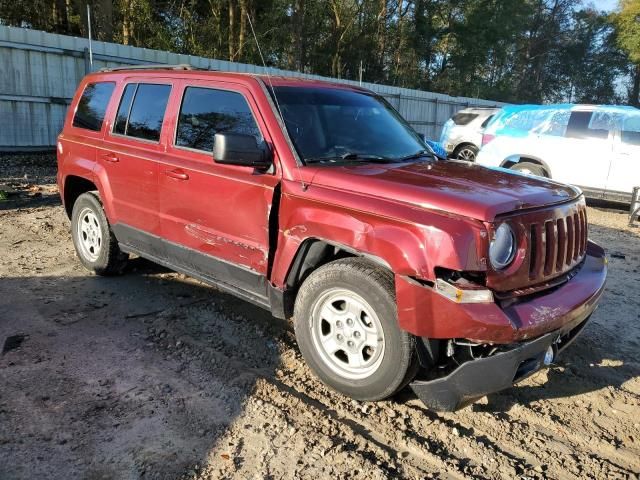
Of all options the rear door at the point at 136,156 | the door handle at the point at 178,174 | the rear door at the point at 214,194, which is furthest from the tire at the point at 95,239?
the door handle at the point at 178,174

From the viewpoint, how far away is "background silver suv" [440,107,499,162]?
44.7 ft

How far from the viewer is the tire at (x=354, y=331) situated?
293 cm

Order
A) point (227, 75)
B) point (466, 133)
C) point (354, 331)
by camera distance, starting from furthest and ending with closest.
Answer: point (466, 133) → point (227, 75) → point (354, 331)

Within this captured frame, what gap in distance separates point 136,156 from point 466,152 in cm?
1093

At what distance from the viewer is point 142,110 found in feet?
15.0

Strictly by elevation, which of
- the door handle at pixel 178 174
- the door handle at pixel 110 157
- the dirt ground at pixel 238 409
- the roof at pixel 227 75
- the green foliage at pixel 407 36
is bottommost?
the dirt ground at pixel 238 409

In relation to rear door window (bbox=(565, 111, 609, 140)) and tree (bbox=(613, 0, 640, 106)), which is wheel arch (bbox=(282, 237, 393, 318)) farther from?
tree (bbox=(613, 0, 640, 106))

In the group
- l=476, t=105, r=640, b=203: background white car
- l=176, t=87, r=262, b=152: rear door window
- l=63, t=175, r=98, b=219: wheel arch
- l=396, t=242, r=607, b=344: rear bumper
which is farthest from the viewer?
l=476, t=105, r=640, b=203: background white car

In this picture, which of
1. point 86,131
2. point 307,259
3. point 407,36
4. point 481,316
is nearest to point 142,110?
point 86,131

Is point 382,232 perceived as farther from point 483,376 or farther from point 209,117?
point 209,117

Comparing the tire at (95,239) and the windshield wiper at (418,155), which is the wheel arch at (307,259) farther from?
the tire at (95,239)

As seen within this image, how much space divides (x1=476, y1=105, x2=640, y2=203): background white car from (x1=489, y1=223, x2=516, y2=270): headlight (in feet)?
25.0

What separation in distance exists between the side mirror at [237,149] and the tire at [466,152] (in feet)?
36.7

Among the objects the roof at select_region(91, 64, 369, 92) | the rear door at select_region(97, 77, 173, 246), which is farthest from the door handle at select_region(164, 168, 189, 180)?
the roof at select_region(91, 64, 369, 92)
